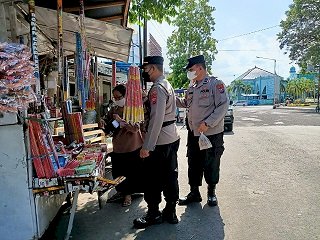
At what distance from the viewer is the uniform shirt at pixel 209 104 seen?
414 centimetres

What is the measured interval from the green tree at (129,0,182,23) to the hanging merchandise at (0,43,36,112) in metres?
4.83

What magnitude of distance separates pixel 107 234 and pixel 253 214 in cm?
178

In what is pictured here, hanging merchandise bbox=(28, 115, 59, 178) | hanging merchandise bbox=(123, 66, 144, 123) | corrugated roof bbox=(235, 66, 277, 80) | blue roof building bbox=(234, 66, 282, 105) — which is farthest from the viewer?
corrugated roof bbox=(235, 66, 277, 80)

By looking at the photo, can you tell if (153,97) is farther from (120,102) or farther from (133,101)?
(120,102)

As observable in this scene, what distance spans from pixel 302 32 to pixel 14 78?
3929 cm

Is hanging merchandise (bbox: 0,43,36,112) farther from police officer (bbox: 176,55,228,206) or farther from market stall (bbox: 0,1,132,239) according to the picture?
police officer (bbox: 176,55,228,206)

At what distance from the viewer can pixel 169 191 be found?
12.3ft

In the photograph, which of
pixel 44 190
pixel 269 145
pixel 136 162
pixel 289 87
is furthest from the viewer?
pixel 289 87

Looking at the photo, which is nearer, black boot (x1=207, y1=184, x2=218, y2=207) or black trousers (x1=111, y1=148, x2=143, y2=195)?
black boot (x1=207, y1=184, x2=218, y2=207)

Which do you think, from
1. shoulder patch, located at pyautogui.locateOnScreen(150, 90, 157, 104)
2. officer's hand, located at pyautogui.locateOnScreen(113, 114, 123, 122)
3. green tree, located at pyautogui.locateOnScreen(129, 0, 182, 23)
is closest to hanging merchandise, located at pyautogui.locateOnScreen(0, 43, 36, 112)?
shoulder patch, located at pyautogui.locateOnScreen(150, 90, 157, 104)

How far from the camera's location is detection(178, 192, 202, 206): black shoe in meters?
4.42

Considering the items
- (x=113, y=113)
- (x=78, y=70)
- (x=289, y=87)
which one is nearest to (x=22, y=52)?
(x=113, y=113)

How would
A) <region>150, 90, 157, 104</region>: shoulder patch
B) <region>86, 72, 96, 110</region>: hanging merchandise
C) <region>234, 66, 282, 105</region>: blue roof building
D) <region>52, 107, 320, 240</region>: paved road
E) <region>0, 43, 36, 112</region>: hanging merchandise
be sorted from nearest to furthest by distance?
<region>0, 43, 36, 112</region>: hanging merchandise < <region>52, 107, 320, 240</region>: paved road < <region>150, 90, 157, 104</region>: shoulder patch < <region>86, 72, 96, 110</region>: hanging merchandise < <region>234, 66, 282, 105</region>: blue roof building

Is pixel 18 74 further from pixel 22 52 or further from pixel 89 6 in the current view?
pixel 89 6
